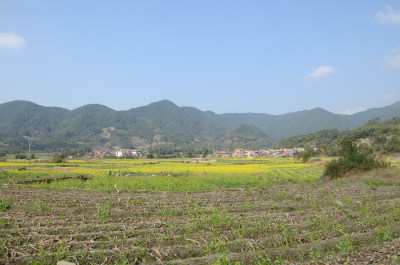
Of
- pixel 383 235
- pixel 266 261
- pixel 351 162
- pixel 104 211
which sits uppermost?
pixel 104 211

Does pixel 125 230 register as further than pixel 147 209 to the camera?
No

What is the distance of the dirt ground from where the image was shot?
5613 mm

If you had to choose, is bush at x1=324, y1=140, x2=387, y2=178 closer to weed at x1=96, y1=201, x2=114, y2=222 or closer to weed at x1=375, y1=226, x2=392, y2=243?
weed at x1=375, y1=226, x2=392, y2=243

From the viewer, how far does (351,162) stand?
24594 mm

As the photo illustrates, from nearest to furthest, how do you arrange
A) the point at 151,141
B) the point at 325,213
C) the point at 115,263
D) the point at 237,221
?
1. the point at 115,263
2. the point at 237,221
3. the point at 325,213
4. the point at 151,141

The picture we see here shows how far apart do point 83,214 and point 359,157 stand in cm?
2402

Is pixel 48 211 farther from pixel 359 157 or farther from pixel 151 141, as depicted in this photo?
pixel 151 141

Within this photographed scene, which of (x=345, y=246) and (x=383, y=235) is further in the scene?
(x=383, y=235)

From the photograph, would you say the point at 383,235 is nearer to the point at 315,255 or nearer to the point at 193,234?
the point at 315,255

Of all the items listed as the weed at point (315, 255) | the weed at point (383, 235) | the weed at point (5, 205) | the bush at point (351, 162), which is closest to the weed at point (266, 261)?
the weed at point (315, 255)

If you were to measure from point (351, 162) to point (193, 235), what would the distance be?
22234 mm

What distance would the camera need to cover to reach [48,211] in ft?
33.1

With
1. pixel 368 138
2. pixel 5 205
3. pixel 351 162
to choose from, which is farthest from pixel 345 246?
pixel 368 138

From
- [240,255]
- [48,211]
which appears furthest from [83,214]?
[240,255]
